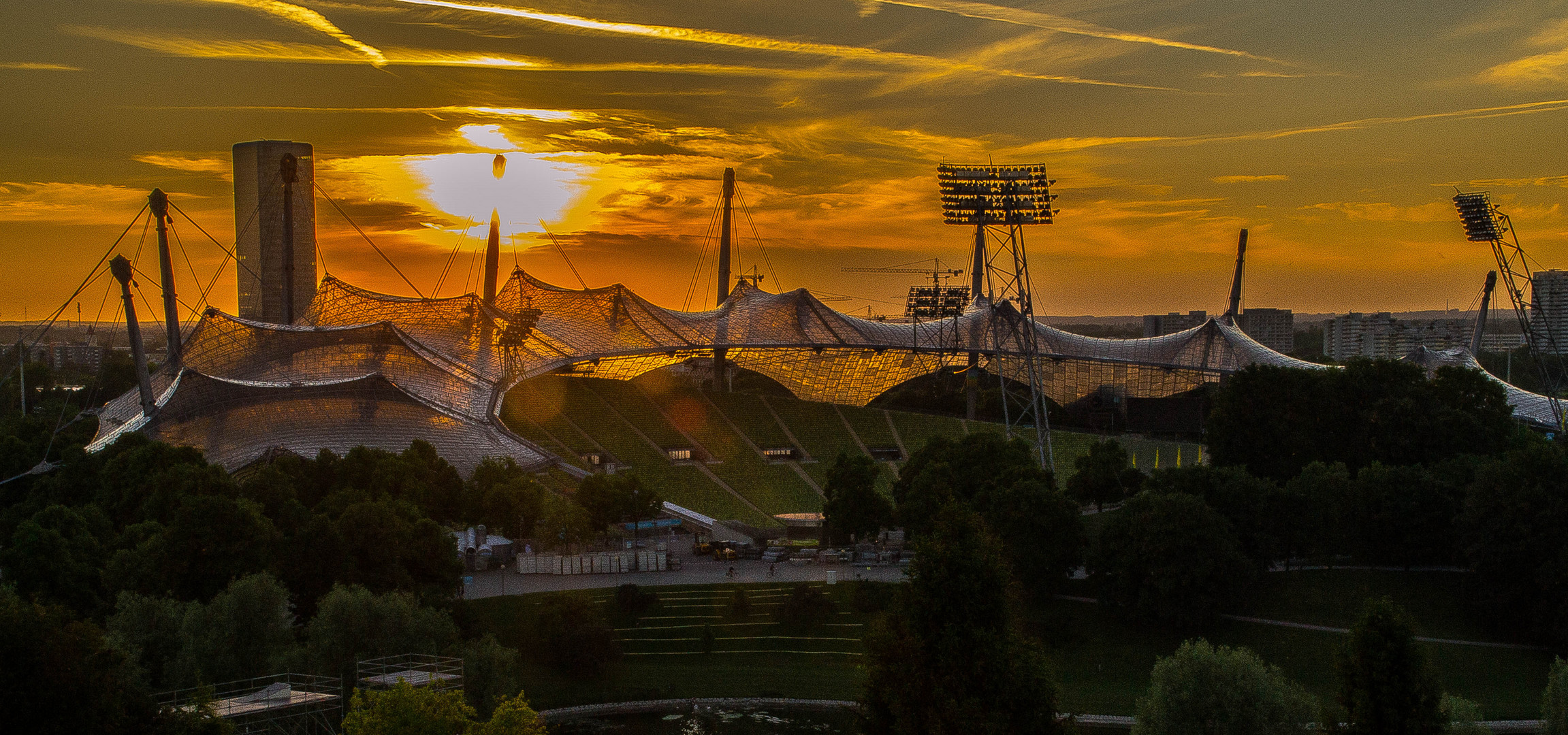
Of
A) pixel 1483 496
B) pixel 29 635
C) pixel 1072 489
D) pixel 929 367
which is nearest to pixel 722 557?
pixel 1072 489

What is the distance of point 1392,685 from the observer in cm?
2217

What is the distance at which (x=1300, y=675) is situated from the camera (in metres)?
34.9

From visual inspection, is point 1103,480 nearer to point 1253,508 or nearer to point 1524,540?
point 1253,508

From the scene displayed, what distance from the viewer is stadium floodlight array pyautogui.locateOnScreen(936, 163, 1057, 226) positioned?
163 ft

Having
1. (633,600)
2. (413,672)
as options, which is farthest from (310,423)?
(413,672)

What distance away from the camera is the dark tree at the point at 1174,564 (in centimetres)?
3709

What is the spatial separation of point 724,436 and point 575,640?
31532mm

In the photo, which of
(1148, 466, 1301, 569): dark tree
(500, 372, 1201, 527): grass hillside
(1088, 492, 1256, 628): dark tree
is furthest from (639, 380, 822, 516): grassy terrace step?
(1088, 492, 1256, 628): dark tree

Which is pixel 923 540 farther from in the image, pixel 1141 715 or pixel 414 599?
pixel 414 599

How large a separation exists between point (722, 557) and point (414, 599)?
1675 centimetres

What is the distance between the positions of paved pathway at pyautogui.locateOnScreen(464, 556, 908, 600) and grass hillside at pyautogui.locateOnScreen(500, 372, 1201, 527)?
26.1ft

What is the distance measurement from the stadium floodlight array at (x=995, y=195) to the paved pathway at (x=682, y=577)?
14.8 meters

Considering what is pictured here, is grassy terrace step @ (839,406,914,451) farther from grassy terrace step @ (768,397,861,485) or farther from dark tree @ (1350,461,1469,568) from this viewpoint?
dark tree @ (1350,461,1469,568)

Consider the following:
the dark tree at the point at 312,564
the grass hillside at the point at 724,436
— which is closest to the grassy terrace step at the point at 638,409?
the grass hillside at the point at 724,436
